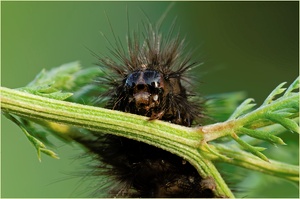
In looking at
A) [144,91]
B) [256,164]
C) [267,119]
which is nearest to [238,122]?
[267,119]

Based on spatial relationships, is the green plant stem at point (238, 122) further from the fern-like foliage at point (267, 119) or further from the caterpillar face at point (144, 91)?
the caterpillar face at point (144, 91)

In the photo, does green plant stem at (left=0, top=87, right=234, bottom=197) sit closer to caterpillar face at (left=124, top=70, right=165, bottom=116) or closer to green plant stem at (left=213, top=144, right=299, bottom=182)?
caterpillar face at (left=124, top=70, right=165, bottom=116)

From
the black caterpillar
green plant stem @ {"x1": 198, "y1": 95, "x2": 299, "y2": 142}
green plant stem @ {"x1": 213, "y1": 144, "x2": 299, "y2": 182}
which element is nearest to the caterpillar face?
the black caterpillar

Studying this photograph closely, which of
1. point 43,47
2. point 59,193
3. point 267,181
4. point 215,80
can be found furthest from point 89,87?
point 215,80

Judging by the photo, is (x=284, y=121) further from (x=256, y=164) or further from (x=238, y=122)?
(x=256, y=164)

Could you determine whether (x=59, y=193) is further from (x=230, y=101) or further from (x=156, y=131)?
(x=156, y=131)
